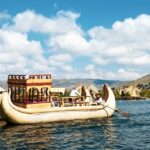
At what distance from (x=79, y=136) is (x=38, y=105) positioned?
43.2 ft

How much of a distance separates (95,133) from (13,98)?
1573 centimetres

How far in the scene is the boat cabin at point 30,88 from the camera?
52.9 m

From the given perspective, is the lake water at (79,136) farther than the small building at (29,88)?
No


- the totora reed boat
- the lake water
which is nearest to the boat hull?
the totora reed boat

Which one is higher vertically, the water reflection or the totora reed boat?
the totora reed boat

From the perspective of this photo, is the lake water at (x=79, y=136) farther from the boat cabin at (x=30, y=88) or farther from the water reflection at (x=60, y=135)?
the boat cabin at (x=30, y=88)

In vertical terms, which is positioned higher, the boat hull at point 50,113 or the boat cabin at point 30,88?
the boat cabin at point 30,88

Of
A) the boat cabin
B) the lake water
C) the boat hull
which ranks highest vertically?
the boat cabin

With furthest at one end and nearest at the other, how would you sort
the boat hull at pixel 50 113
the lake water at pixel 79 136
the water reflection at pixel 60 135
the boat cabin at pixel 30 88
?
the boat cabin at pixel 30 88 → the boat hull at pixel 50 113 → the water reflection at pixel 60 135 → the lake water at pixel 79 136

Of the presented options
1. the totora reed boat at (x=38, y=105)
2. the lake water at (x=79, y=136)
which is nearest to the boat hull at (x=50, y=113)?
the totora reed boat at (x=38, y=105)

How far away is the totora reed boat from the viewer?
4916 cm

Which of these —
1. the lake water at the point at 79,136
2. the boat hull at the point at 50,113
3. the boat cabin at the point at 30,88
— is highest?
the boat cabin at the point at 30,88

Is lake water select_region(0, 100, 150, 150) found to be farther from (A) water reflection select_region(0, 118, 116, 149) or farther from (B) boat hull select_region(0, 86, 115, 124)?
(B) boat hull select_region(0, 86, 115, 124)

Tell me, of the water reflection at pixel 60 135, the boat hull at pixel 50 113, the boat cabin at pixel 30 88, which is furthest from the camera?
the boat cabin at pixel 30 88
